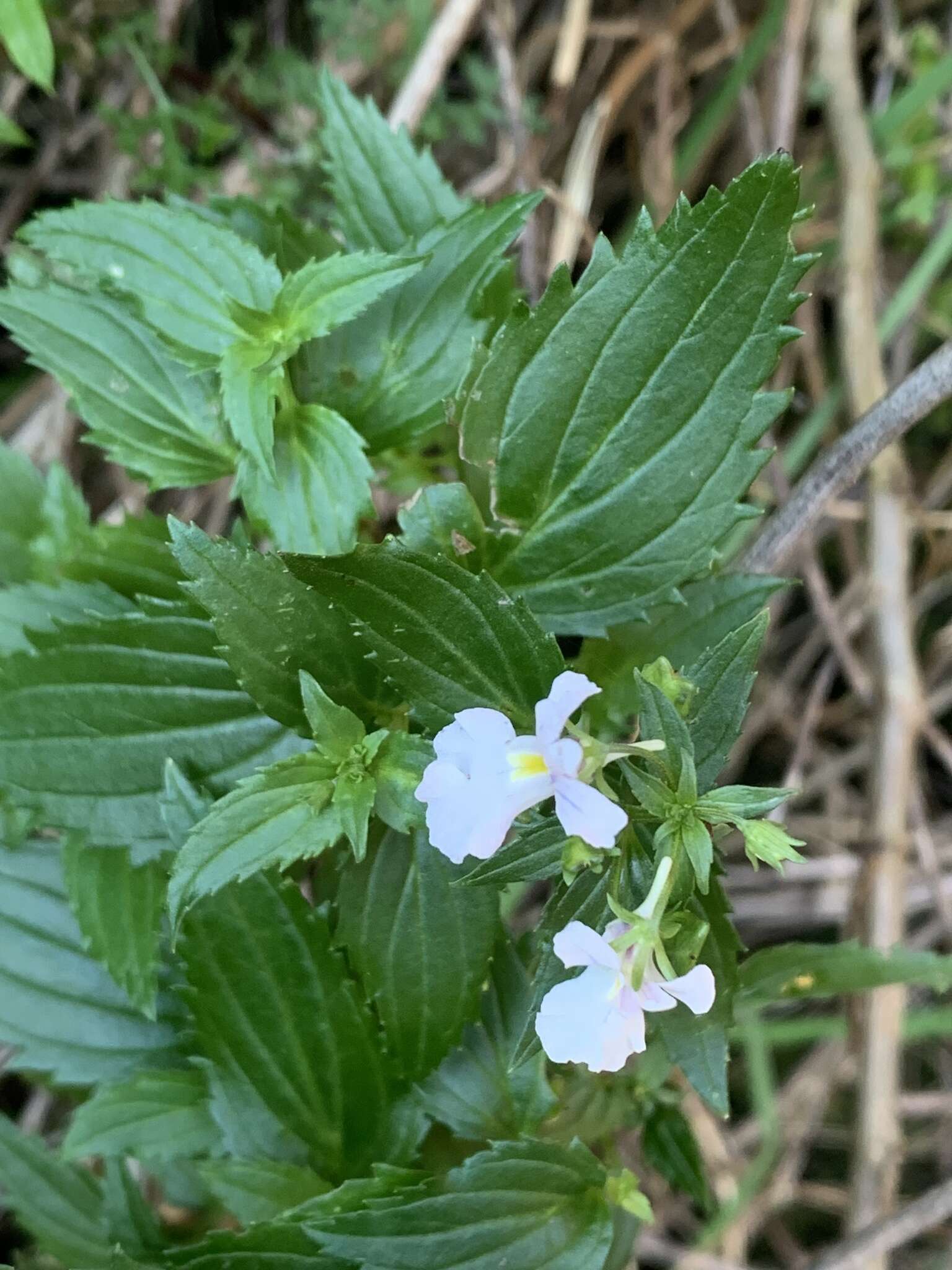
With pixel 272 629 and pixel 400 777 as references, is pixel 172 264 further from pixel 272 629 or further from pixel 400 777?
pixel 400 777

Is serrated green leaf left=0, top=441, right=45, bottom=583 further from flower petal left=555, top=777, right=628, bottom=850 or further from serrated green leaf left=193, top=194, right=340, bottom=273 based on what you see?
flower petal left=555, top=777, right=628, bottom=850

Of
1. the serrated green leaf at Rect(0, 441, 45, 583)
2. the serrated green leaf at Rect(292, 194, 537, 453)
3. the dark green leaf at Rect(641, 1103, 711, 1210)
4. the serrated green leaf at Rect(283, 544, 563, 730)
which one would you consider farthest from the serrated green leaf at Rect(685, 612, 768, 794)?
the serrated green leaf at Rect(0, 441, 45, 583)

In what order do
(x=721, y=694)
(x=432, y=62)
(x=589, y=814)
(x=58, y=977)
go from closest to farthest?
(x=589, y=814) < (x=721, y=694) < (x=58, y=977) < (x=432, y=62)

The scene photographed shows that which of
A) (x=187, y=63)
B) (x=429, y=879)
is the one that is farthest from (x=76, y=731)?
(x=187, y=63)

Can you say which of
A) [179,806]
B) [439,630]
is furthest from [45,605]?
[439,630]

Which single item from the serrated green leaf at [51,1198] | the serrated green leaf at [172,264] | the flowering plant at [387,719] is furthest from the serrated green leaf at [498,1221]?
the serrated green leaf at [172,264]

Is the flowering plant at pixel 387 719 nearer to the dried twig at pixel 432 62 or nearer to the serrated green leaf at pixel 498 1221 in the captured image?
the serrated green leaf at pixel 498 1221
